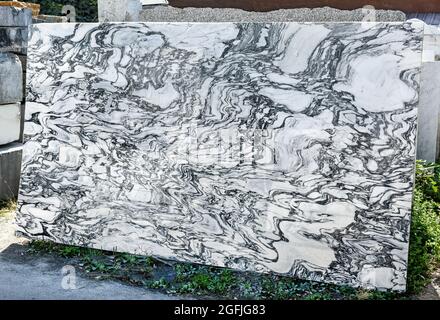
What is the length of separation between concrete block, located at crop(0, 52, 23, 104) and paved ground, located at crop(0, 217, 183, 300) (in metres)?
1.95

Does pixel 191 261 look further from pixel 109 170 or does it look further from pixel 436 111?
pixel 436 111

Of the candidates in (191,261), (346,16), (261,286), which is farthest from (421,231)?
(346,16)

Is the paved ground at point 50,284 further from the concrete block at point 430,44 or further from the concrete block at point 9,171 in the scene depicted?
the concrete block at point 430,44

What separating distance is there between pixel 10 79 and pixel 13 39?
42cm

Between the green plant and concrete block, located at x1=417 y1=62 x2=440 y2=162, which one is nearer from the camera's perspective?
the green plant

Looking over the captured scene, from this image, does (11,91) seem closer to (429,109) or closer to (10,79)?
(10,79)

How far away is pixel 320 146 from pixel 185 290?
132cm

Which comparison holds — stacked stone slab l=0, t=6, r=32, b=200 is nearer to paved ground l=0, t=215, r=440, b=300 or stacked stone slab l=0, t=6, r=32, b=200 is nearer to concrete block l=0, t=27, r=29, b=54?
concrete block l=0, t=27, r=29, b=54

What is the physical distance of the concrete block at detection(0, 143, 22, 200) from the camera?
546 centimetres

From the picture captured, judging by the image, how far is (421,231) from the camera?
4.26 m

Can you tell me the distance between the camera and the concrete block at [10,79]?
5555 mm

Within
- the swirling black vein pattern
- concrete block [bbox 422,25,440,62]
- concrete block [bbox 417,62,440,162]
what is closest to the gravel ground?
concrete block [bbox 422,25,440,62]

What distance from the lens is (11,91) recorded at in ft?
18.7

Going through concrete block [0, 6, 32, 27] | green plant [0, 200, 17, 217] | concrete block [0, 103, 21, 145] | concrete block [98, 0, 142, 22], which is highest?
concrete block [98, 0, 142, 22]
